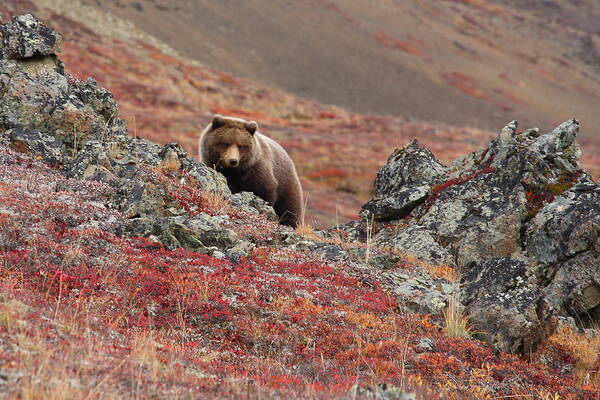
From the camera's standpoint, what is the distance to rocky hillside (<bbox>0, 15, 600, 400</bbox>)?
5094mm

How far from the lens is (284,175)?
14.7 meters

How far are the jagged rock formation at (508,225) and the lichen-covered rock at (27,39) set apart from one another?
7.74m

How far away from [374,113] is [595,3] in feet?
407

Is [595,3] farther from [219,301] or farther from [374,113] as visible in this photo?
[219,301]

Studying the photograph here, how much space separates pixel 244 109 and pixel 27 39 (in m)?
56.8

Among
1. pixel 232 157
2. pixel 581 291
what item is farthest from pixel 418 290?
pixel 232 157

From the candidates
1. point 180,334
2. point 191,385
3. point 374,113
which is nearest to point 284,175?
point 180,334

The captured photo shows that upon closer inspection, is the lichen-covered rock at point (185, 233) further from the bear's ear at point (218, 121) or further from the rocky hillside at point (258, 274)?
the bear's ear at point (218, 121)

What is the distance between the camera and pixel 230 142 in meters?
13.0

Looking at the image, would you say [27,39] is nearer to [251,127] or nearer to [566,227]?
[251,127]

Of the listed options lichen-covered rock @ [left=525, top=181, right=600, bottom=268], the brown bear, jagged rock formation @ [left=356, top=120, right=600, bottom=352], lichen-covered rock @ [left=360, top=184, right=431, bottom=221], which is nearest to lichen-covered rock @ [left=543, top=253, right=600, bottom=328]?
jagged rock formation @ [left=356, top=120, right=600, bottom=352]

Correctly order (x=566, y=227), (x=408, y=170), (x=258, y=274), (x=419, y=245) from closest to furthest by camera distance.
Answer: (x=258, y=274) < (x=566, y=227) < (x=419, y=245) < (x=408, y=170)

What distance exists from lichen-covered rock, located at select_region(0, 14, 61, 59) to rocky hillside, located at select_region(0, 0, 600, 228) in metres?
17.5

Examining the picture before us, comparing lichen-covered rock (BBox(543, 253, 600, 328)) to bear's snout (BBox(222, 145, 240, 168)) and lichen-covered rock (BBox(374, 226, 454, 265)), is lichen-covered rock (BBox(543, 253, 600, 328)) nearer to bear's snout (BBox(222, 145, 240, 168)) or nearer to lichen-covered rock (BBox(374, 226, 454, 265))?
lichen-covered rock (BBox(374, 226, 454, 265))
